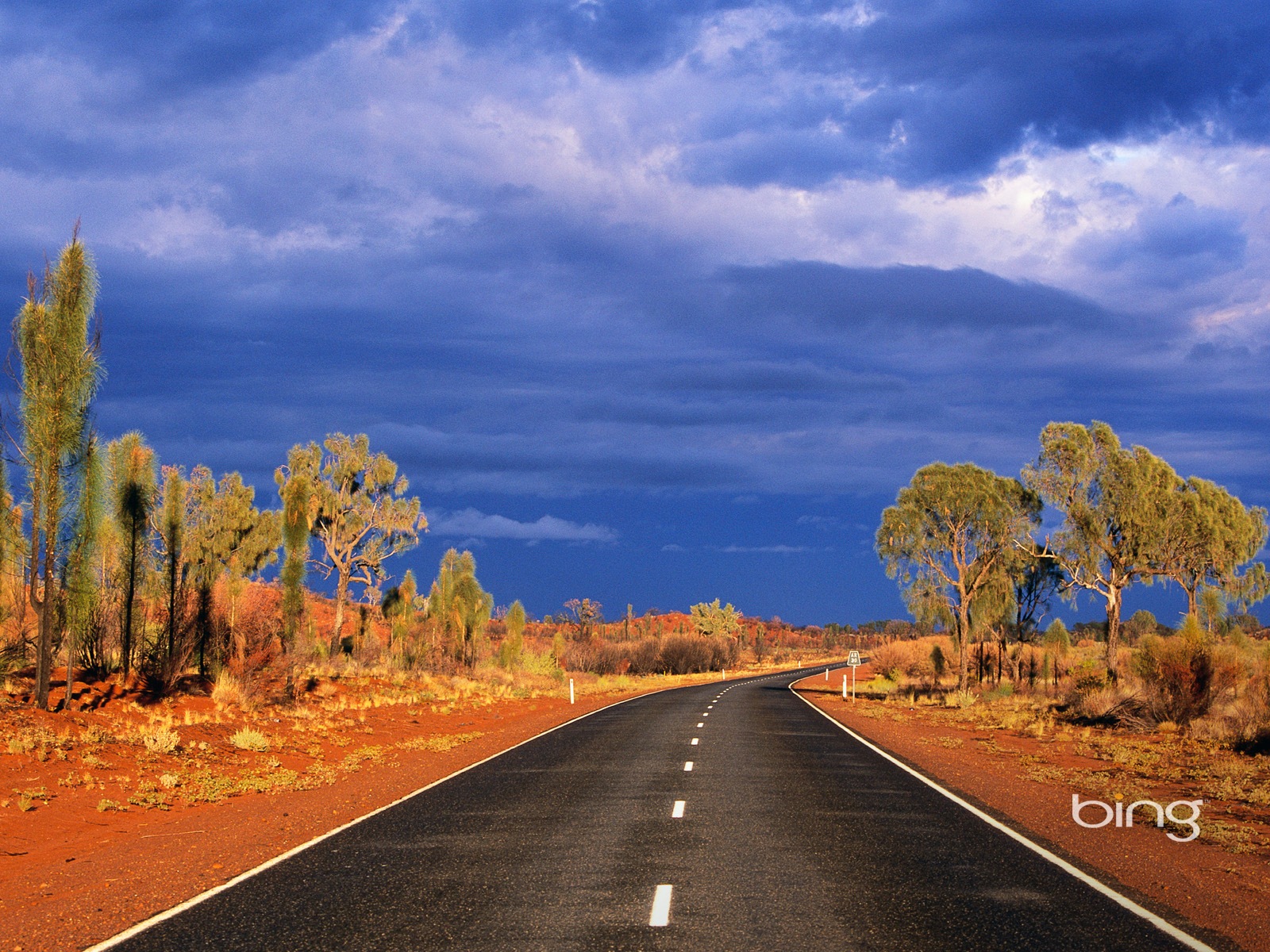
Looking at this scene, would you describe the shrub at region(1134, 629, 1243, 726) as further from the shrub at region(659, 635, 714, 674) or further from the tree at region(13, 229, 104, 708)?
the shrub at region(659, 635, 714, 674)

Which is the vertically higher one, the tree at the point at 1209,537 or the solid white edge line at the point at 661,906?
the tree at the point at 1209,537

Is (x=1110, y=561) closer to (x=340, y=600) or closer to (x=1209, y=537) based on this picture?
(x=1209, y=537)

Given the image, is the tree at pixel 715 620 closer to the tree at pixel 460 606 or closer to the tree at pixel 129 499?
the tree at pixel 460 606

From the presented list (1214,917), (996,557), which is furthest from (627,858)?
(996,557)

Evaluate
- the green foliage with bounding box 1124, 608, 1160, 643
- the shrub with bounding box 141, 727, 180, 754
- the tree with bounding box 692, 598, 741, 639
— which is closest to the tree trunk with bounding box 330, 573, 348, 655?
the shrub with bounding box 141, 727, 180, 754

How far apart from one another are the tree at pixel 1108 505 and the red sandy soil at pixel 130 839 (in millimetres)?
26024

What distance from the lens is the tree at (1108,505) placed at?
36.0 m

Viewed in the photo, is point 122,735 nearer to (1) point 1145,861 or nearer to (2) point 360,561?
(1) point 1145,861

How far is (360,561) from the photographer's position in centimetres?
4612

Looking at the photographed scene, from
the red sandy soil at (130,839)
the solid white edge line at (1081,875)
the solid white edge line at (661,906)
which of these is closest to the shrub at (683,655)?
the red sandy soil at (130,839)

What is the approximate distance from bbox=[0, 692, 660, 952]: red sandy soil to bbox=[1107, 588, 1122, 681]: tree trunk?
2331 centimetres

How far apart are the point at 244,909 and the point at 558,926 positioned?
259 cm

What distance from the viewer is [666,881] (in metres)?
8.55

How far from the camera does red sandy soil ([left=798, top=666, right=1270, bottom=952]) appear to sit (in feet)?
26.8
